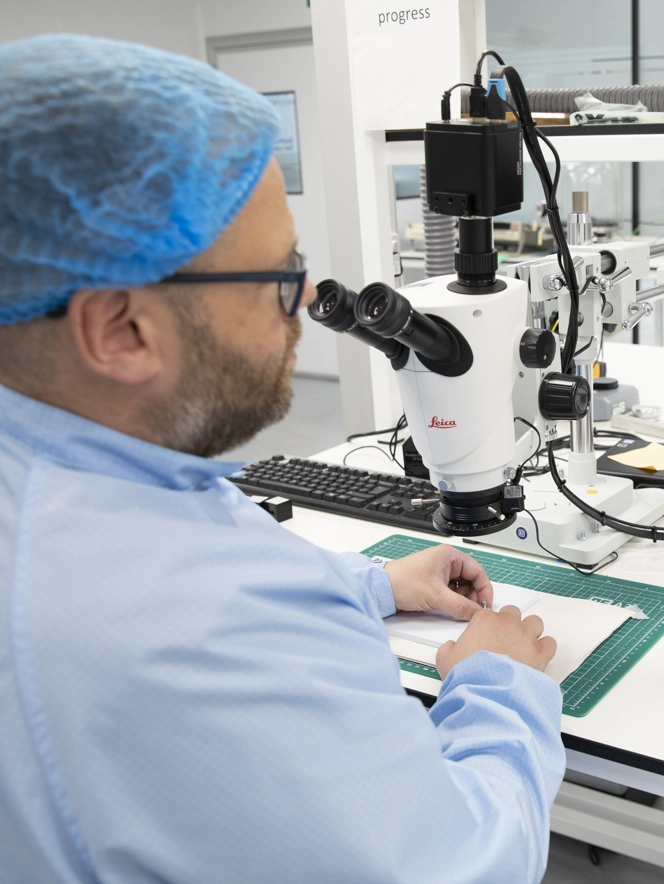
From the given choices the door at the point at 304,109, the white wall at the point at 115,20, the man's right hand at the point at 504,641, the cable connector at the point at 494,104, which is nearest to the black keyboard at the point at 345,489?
the man's right hand at the point at 504,641

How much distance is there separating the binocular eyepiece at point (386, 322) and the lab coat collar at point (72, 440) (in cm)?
33

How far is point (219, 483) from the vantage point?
869mm

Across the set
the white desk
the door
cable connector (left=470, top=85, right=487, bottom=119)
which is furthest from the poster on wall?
cable connector (left=470, top=85, right=487, bottom=119)

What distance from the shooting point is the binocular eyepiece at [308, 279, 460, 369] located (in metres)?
0.94

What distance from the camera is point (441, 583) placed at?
1.17 m

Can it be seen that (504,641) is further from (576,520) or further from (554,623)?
(576,520)

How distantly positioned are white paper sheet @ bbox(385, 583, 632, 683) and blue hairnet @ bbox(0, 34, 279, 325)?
0.65m

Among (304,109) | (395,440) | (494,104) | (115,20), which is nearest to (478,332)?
(494,104)

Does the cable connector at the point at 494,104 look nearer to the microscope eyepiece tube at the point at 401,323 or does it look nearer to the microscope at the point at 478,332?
the microscope at the point at 478,332

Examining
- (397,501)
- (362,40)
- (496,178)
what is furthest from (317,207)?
(496,178)

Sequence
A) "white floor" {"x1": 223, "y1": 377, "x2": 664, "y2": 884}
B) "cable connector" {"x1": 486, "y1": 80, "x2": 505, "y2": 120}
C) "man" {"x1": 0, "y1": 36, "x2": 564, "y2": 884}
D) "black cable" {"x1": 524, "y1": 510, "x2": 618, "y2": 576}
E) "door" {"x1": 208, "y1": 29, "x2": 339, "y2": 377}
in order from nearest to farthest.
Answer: "man" {"x1": 0, "y1": 36, "x2": 564, "y2": 884} → "cable connector" {"x1": 486, "y1": 80, "x2": 505, "y2": 120} → "black cable" {"x1": 524, "y1": 510, "x2": 618, "y2": 576} → "white floor" {"x1": 223, "y1": 377, "x2": 664, "y2": 884} → "door" {"x1": 208, "y1": 29, "x2": 339, "y2": 377}

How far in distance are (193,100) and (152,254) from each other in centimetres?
12

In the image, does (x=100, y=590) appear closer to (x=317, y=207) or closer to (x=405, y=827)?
(x=405, y=827)

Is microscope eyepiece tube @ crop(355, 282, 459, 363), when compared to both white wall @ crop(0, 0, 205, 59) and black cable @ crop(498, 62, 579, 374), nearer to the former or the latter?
black cable @ crop(498, 62, 579, 374)
